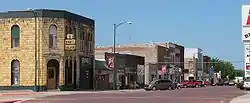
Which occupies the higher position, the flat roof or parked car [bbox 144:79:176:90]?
the flat roof

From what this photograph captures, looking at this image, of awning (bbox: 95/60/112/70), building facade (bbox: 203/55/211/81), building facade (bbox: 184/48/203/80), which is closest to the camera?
awning (bbox: 95/60/112/70)

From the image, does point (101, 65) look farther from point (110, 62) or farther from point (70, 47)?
point (70, 47)

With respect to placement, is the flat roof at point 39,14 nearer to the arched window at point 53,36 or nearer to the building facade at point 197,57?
the arched window at point 53,36

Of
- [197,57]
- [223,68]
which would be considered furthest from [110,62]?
[223,68]

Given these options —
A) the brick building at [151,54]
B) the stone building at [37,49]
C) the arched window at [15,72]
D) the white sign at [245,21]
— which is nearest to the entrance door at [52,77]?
the stone building at [37,49]

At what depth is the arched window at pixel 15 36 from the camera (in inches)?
2267

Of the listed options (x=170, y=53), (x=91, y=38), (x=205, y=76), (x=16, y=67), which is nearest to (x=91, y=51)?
(x=91, y=38)

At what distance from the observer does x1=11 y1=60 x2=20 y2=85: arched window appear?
190ft

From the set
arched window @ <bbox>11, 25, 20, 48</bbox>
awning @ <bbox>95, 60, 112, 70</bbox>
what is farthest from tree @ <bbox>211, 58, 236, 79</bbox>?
Answer: arched window @ <bbox>11, 25, 20, 48</bbox>

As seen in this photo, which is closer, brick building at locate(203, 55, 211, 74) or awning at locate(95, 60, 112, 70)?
awning at locate(95, 60, 112, 70)

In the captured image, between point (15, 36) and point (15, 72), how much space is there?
12.7ft

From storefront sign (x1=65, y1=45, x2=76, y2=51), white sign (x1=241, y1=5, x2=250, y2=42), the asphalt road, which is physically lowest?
the asphalt road

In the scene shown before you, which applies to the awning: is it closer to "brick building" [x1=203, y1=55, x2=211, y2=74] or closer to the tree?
"brick building" [x1=203, y1=55, x2=211, y2=74]

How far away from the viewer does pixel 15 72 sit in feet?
191
